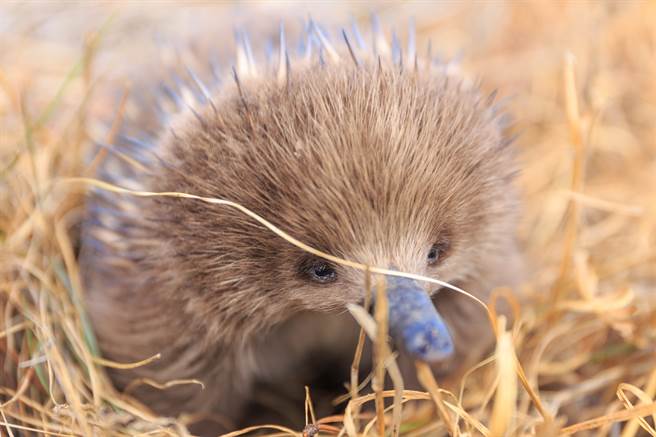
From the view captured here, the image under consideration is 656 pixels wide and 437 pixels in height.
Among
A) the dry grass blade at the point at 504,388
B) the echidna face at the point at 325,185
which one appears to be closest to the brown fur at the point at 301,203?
the echidna face at the point at 325,185

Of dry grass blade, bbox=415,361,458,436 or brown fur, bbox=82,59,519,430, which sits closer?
dry grass blade, bbox=415,361,458,436

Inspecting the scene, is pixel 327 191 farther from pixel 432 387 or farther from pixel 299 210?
pixel 432 387

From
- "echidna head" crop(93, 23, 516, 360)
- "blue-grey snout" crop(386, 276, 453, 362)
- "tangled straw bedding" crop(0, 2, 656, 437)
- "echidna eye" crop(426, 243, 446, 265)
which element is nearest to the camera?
"blue-grey snout" crop(386, 276, 453, 362)

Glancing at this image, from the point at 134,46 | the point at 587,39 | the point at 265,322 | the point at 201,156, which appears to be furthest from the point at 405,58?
the point at 134,46

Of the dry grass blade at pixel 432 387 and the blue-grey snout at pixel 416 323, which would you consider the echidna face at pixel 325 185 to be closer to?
the blue-grey snout at pixel 416 323

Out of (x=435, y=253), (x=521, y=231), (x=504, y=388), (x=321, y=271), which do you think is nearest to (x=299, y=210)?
(x=321, y=271)

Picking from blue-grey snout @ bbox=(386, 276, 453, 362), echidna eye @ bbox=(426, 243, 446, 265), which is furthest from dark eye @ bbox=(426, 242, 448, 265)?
blue-grey snout @ bbox=(386, 276, 453, 362)

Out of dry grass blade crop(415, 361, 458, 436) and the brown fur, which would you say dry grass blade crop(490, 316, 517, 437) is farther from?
the brown fur
